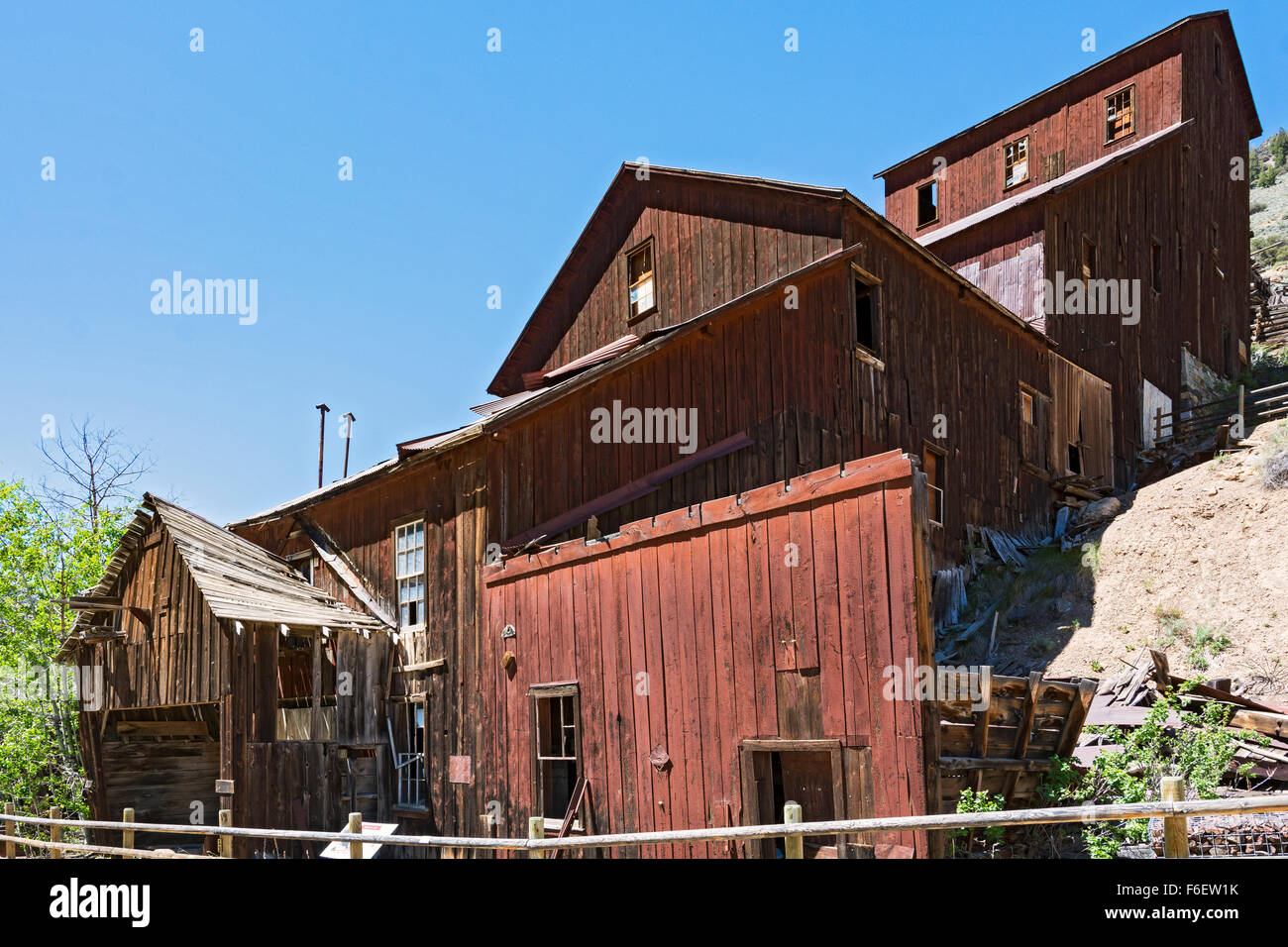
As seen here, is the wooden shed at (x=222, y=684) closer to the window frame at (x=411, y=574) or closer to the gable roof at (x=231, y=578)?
the gable roof at (x=231, y=578)

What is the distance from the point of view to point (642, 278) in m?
20.7

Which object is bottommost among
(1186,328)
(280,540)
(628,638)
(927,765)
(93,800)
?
(93,800)

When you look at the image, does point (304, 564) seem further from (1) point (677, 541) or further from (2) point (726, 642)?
(2) point (726, 642)

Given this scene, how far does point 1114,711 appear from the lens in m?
14.3

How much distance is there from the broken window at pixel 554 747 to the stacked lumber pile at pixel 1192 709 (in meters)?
6.26

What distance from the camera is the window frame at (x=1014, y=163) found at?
2781 cm

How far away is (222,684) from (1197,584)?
53.5 ft

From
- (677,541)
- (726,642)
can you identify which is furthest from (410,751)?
(726,642)

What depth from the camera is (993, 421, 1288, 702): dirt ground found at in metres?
16.3

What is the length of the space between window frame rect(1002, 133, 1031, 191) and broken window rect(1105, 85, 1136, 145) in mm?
2015

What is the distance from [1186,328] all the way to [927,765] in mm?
26299

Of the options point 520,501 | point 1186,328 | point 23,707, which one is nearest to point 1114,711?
point 520,501

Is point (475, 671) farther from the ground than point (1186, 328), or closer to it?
closer to it
